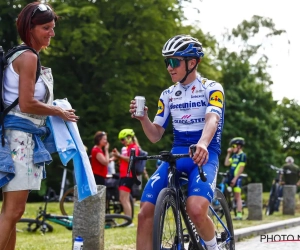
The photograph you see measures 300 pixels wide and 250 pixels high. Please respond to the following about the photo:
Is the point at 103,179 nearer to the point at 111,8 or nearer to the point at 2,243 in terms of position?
the point at 2,243

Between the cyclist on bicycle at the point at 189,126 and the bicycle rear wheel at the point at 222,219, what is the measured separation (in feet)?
2.13

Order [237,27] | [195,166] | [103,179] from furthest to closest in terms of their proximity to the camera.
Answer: [237,27], [103,179], [195,166]

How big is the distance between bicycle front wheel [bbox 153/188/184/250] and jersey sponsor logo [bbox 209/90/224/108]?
2.62ft

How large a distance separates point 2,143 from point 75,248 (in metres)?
1.28

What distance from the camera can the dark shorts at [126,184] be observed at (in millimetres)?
15307

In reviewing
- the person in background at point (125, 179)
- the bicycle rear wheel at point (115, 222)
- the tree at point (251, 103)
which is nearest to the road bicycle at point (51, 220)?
the bicycle rear wheel at point (115, 222)

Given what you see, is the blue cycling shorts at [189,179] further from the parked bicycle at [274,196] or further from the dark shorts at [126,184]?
the parked bicycle at [274,196]

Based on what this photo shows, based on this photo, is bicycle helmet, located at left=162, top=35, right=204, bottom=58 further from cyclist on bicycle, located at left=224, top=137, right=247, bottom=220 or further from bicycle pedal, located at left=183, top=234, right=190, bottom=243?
cyclist on bicycle, located at left=224, top=137, right=247, bottom=220

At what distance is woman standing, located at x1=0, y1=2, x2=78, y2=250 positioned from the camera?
5.26m

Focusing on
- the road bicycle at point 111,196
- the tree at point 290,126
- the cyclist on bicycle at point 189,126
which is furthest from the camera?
the tree at point 290,126

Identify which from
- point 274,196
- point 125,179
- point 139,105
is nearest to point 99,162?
point 125,179

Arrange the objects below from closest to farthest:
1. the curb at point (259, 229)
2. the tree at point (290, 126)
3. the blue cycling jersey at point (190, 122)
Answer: the blue cycling jersey at point (190, 122), the curb at point (259, 229), the tree at point (290, 126)

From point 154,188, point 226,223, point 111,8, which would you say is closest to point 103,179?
point 226,223

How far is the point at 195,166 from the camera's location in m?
6.02
